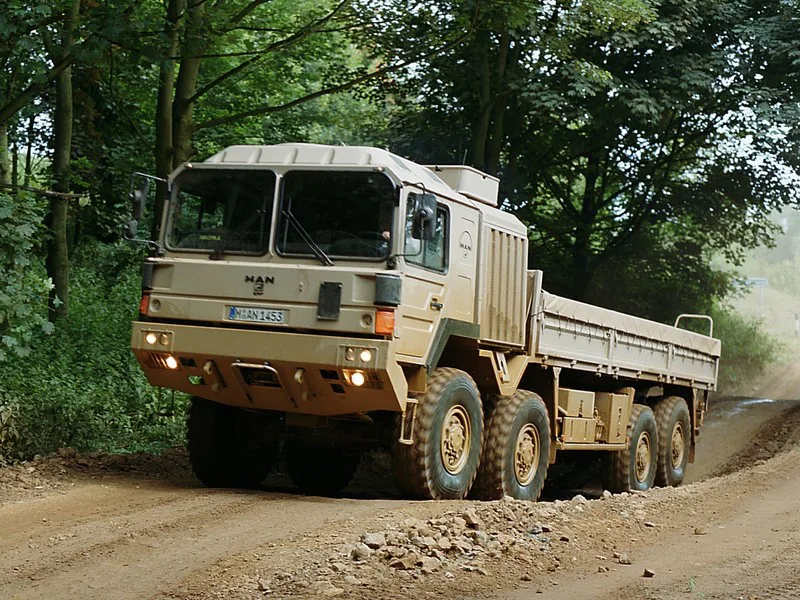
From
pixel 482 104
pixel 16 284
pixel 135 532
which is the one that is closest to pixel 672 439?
pixel 482 104

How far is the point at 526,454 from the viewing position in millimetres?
11984

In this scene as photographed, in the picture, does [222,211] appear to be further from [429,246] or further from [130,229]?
[429,246]

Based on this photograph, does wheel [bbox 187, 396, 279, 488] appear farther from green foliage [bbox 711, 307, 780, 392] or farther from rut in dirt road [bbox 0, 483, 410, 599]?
green foliage [bbox 711, 307, 780, 392]

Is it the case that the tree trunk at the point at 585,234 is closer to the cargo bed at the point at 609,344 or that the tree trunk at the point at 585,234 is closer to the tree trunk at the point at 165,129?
the cargo bed at the point at 609,344

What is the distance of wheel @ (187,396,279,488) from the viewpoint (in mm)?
11016

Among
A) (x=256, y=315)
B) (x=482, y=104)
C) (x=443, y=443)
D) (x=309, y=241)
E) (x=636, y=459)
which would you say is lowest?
(x=636, y=459)

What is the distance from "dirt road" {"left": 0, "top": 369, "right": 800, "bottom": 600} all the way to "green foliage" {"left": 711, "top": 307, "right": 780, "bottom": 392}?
24.5 m

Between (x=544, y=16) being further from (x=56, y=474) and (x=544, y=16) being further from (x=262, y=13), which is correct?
(x=56, y=474)

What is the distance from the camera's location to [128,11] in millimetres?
11141

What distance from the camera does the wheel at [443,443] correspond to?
1002 cm

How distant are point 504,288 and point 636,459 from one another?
454cm

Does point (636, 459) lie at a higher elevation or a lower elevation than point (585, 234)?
lower

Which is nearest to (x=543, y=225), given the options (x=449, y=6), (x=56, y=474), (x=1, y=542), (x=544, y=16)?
(x=544, y=16)

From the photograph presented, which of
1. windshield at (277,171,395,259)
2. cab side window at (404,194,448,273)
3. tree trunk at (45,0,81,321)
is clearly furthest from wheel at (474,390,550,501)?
tree trunk at (45,0,81,321)
